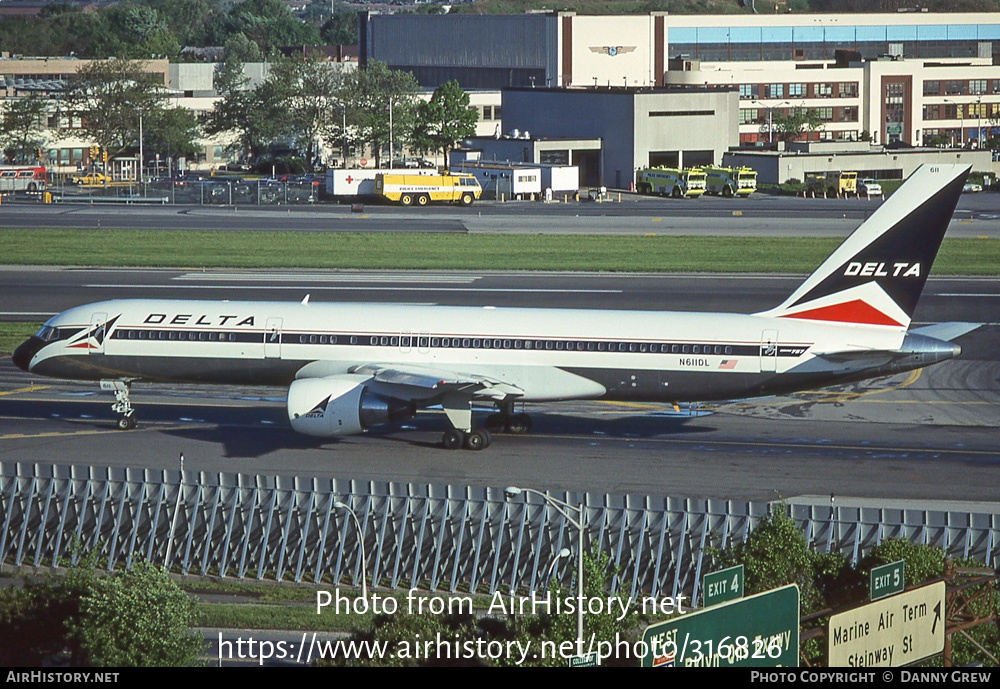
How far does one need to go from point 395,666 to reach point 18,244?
8108 centimetres

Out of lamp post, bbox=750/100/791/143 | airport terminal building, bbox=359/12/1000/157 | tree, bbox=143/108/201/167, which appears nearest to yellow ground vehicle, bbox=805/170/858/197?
lamp post, bbox=750/100/791/143

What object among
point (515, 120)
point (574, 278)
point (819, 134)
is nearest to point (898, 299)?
point (574, 278)

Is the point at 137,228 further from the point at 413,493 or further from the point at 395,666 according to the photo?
the point at 395,666

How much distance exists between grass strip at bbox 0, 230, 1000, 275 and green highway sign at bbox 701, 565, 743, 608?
6509 centimetres

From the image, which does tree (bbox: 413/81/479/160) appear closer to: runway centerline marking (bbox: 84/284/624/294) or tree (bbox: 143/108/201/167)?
tree (bbox: 143/108/201/167)

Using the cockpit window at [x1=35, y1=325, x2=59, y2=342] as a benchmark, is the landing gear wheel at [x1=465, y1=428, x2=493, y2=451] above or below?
below

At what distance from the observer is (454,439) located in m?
44.2

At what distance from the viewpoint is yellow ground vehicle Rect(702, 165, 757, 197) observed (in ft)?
447

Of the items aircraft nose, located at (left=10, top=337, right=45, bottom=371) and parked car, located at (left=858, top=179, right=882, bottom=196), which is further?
parked car, located at (left=858, top=179, right=882, bottom=196)

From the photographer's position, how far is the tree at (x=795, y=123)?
173 m

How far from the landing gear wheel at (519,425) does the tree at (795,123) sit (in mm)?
134119

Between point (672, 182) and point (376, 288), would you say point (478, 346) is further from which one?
point (672, 182)

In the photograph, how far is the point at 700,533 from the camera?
107 ft
